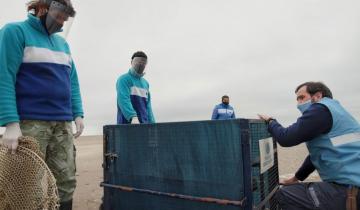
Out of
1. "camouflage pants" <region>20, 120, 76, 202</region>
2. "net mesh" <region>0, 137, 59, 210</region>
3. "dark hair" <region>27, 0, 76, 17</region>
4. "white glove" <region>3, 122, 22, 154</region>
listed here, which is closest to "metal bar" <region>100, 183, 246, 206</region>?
"camouflage pants" <region>20, 120, 76, 202</region>

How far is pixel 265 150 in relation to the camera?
3.34 m

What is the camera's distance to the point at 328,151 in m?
3.12

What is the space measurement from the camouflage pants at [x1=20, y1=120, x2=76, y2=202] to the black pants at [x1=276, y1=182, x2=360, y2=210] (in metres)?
2.01

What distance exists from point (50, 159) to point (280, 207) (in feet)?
7.31

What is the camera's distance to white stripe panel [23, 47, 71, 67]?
113 inches

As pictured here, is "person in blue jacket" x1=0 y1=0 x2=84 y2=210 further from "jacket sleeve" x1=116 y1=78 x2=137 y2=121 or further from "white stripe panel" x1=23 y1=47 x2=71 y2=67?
"jacket sleeve" x1=116 y1=78 x2=137 y2=121

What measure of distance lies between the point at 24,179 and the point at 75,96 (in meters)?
1.14

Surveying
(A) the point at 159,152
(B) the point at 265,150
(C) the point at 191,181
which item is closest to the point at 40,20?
(A) the point at 159,152

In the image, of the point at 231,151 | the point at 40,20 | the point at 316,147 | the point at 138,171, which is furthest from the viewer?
the point at 138,171

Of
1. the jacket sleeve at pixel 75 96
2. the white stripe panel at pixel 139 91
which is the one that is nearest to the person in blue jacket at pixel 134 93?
the white stripe panel at pixel 139 91

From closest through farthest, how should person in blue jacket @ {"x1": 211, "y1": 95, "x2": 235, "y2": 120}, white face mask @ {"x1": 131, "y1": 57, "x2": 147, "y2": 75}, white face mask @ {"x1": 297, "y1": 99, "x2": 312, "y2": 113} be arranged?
1. white face mask @ {"x1": 297, "y1": 99, "x2": 312, "y2": 113}
2. white face mask @ {"x1": 131, "y1": 57, "x2": 147, "y2": 75}
3. person in blue jacket @ {"x1": 211, "y1": 95, "x2": 235, "y2": 120}

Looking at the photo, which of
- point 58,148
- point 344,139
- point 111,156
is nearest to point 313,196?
point 344,139

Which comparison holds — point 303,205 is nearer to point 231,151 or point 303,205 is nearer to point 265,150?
point 265,150

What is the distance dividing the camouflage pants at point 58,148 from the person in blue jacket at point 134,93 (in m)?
1.90
